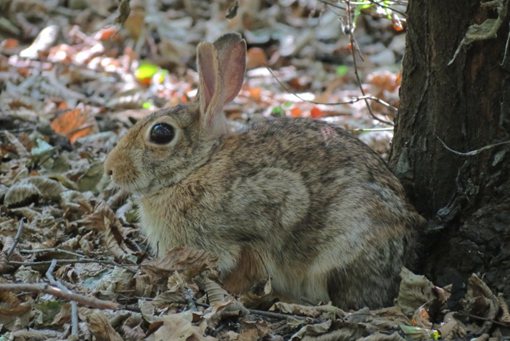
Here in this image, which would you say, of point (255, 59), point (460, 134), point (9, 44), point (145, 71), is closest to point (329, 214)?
point (460, 134)

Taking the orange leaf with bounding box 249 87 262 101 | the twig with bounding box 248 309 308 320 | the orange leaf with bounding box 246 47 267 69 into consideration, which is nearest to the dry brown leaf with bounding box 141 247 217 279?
the twig with bounding box 248 309 308 320

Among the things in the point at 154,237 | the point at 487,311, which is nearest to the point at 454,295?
the point at 487,311

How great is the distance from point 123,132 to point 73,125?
1.79 ft

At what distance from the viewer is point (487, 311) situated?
4773 mm

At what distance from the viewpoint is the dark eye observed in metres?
5.79

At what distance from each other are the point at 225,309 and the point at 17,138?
439 centimetres

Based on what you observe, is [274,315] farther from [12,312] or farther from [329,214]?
[12,312]

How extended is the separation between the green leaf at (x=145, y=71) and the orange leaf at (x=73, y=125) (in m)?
2.34

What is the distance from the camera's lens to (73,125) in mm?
8898

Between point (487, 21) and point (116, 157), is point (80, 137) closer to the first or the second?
point (116, 157)

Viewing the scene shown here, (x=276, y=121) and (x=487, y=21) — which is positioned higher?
(x=487, y=21)

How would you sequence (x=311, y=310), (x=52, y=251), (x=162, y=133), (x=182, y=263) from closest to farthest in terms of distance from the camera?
(x=311, y=310)
(x=182, y=263)
(x=52, y=251)
(x=162, y=133)

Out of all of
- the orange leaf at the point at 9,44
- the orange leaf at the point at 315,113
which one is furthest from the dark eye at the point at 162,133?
the orange leaf at the point at 9,44

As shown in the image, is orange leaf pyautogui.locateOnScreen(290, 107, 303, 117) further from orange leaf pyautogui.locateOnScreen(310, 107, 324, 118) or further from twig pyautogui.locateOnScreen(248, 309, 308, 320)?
twig pyautogui.locateOnScreen(248, 309, 308, 320)
